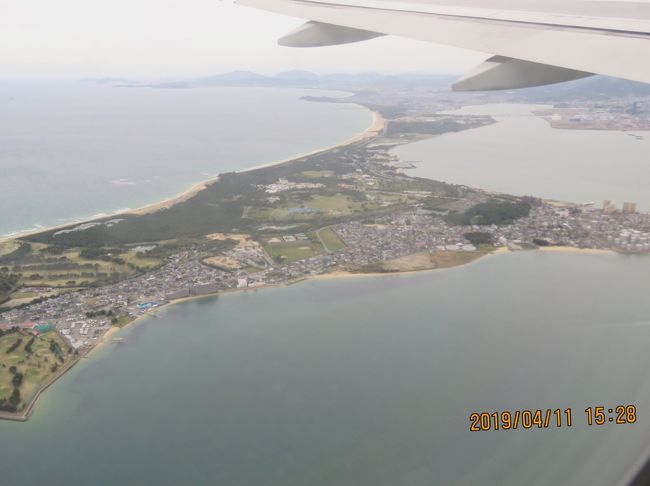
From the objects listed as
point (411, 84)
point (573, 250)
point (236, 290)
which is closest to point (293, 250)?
point (236, 290)

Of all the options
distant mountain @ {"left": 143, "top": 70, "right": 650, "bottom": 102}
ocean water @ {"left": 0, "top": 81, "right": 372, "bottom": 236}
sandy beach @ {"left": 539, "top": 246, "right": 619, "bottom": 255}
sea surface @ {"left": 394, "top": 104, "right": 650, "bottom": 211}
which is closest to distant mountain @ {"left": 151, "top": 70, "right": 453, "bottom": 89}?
distant mountain @ {"left": 143, "top": 70, "right": 650, "bottom": 102}

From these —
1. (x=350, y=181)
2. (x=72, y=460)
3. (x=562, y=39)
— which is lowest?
(x=72, y=460)

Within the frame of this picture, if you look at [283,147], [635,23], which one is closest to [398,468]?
[635,23]

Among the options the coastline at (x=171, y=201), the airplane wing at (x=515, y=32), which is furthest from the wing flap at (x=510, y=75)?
the coastline at (x=171, y=201)

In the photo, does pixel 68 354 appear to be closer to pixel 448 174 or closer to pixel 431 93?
pixel 448 174

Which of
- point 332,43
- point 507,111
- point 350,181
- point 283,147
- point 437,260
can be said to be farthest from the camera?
point 507,111

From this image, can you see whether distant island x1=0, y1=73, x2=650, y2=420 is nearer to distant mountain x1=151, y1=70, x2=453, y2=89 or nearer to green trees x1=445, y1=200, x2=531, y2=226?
green trees x1=445, y1=200, x2=531, y2=226
